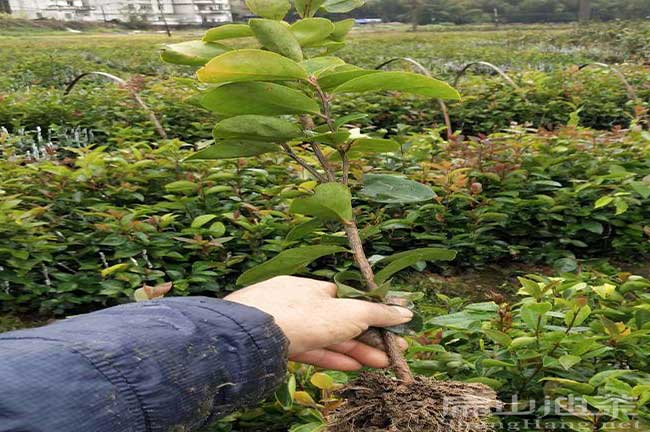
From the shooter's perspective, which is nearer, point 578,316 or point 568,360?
point 568,360

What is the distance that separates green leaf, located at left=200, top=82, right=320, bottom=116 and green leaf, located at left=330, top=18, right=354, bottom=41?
Answer: 24 centimetres

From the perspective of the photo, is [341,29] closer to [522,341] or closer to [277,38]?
[277,38]

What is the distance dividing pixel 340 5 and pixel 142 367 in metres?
0.67

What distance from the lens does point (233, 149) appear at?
0.83 meters

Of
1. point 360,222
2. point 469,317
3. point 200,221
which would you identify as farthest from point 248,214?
point 469,317

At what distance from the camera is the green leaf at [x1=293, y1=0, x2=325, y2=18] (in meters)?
0.94

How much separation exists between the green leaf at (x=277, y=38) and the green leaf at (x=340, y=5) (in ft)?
0.61

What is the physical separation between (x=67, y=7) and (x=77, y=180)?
50.0ft

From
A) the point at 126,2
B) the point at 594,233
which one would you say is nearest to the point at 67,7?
the point at 126,2

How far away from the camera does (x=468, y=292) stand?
2.53 meters

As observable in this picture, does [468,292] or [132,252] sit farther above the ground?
[132,252]

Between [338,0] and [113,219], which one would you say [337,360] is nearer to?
[338,0]

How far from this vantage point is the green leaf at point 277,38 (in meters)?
0.78

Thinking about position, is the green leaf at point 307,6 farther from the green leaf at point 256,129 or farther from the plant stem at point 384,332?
the plant stem at point 384,332
